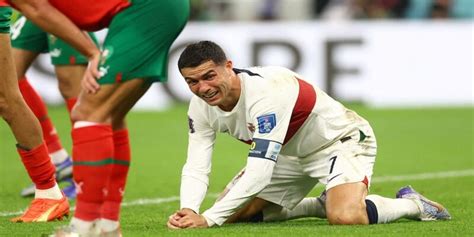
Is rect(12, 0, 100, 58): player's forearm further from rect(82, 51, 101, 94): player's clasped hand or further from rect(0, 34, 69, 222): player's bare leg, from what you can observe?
rect(0, 34, 69, 222): player's bare leg

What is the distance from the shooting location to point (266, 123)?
663 cm

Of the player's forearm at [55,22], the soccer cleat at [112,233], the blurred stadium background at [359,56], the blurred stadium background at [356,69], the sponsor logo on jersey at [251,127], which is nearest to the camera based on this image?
the player's forearm at [55,22]

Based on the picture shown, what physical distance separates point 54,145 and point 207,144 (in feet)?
8.03

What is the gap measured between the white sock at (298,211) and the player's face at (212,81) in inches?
39.7

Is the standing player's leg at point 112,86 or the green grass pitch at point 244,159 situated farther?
the green grass pitch at point 244,159

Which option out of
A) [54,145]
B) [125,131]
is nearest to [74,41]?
[125,131]

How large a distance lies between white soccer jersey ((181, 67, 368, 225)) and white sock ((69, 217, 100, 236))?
1.19 meters

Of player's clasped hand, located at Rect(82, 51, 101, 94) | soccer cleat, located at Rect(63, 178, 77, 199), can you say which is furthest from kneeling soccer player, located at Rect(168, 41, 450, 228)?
soccer cleat, located at Rect(63, 178, 77, 199)

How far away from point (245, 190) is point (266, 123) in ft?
1.26

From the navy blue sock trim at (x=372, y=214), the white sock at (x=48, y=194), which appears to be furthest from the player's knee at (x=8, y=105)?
the navy blue sock trim at (x=372, y=214)

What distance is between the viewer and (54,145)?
9.09 meters

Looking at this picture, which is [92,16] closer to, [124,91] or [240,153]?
[124,91]

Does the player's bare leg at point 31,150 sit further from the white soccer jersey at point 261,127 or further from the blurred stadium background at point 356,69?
the blurred stadium background at point 356,69

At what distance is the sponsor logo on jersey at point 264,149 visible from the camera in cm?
658
